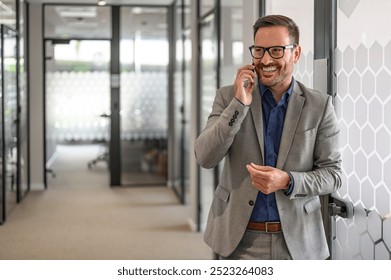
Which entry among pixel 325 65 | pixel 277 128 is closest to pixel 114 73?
pixel 325 65

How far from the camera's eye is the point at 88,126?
823 cm

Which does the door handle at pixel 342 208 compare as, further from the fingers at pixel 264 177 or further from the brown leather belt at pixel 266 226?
the fingers at pixel 264 177

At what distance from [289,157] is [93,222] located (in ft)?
14.3

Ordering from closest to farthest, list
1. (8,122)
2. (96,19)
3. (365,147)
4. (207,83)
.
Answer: (365,147)
(207,83)
(8,122)
(96,19)

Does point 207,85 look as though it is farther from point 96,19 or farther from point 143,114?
point 96,19

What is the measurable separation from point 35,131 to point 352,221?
6013 millimetres

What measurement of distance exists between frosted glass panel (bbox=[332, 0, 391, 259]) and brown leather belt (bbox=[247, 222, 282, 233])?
0.47 meters

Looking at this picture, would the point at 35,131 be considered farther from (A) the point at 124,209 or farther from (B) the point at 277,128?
(B) the point at 277,128

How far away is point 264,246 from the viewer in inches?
69.3

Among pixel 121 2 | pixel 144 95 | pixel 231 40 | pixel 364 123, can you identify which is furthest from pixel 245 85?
pixel 144 95

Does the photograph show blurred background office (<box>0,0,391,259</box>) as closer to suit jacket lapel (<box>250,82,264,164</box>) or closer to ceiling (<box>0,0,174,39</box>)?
ceiling (<box>0,0,174,39</box>)

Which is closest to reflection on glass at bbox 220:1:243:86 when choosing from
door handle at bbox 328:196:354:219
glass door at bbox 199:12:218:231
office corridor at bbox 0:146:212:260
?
glass door at bbox 199:12:218:231

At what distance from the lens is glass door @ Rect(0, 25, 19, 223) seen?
562 centimetres

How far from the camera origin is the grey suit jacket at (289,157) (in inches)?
67.2
